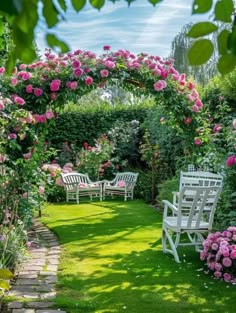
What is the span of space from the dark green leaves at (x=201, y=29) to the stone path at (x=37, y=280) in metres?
3.18

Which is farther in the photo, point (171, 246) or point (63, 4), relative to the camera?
point (171, 246)

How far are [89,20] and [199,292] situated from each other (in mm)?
3489

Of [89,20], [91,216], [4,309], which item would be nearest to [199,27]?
[89,20]

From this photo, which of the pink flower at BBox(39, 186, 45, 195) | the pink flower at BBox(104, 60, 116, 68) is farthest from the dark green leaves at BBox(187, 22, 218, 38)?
the pink flower at BBox(104, 60, 116, 68)

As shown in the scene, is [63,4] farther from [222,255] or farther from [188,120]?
[188,120]

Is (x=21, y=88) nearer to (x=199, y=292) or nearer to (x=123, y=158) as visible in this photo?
(x=199, y=292)

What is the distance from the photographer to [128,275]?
471cm

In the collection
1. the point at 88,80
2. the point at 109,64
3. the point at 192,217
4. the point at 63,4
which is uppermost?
the point at 109,64

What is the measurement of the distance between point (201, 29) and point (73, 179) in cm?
1042

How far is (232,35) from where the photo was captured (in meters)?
0.70

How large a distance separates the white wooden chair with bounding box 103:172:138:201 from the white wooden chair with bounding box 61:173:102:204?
0.85 ft

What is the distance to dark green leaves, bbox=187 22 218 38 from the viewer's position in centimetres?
71

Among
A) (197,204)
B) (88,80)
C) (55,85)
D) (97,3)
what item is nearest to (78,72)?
(88,80)

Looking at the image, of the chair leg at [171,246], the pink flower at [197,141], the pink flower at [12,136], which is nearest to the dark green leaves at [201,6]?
the chair leg at [171,246]
